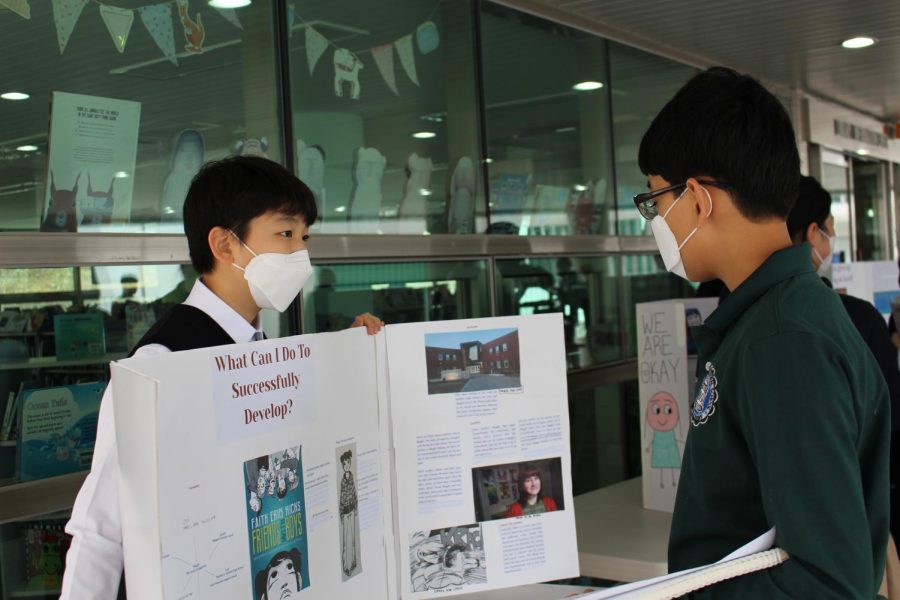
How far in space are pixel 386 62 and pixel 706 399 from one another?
2853 millimetres

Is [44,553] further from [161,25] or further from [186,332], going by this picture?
[161,25]

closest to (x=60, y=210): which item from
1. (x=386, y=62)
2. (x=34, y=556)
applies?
(x=34, y=556)

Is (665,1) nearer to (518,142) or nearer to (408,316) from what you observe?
(518,142)

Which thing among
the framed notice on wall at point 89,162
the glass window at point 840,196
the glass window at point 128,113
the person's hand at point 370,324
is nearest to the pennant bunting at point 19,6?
the glass window at point 128,113

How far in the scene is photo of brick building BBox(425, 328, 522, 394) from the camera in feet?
6.61

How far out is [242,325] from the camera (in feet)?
6.26

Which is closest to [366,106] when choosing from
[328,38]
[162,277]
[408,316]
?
[328,38]

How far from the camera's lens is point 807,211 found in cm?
297

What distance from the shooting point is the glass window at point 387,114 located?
3.42 m

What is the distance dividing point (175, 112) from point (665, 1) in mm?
2666

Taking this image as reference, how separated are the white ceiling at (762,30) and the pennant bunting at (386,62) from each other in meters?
0.81

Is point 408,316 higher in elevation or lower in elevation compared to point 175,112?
lower

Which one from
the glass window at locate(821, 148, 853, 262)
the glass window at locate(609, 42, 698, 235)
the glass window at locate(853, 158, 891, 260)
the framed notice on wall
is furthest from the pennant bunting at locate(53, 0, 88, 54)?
the glass window at locate(853, 158, 891, 260)

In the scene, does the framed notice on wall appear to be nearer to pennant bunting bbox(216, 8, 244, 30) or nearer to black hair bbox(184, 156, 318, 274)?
pennant bunting bbox(216, 8, 244, 30)
